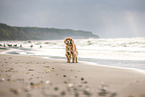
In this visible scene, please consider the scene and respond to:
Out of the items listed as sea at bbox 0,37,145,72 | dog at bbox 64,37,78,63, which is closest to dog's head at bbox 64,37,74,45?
dog at bbox 64,37,78,63

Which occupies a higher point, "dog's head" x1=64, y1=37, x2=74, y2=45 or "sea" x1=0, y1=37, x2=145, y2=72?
"dog's head" x1=64, y1=37, x2=74, y2=45

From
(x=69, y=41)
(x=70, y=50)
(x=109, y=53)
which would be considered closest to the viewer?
(x=69, y=41)

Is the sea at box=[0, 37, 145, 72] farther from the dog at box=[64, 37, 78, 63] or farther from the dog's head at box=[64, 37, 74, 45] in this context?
the dog's head at box=[64, 37, 74, 45]

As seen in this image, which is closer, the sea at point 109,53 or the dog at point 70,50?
the sea at point 109,53

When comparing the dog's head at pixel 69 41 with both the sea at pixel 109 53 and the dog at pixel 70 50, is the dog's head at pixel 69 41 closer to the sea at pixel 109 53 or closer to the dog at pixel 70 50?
the dog at pixel 70 50

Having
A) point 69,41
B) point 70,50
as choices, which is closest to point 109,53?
point 70,50

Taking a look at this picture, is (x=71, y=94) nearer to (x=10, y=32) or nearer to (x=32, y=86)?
(x=32, y=86)

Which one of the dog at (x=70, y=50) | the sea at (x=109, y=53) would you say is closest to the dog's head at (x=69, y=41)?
the dog at (x=70, y=50)

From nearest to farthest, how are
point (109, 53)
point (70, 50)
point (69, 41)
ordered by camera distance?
point (69, 41) < point (70, 50) < point (109, 53)

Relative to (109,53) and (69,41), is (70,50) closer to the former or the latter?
(69,41)

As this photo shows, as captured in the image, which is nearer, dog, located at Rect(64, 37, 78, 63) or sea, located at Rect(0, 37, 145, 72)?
sea, located at Rect(0, 37, 145, 72)

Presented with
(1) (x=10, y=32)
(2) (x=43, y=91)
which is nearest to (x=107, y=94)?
(2) (x=43, y=91)

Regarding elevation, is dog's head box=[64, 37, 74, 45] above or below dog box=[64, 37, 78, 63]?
above

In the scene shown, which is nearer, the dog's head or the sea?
the sea
